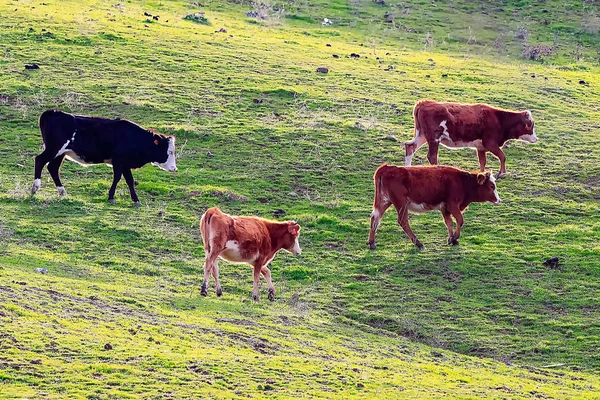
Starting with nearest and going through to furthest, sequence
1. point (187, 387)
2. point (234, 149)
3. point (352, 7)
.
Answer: point (187, 387) < point (234, 149) < point (352, 7)

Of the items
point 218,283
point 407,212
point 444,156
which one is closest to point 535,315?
point 407,212

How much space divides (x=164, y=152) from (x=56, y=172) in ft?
7.97

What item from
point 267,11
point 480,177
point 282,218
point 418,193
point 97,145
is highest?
point 267,11

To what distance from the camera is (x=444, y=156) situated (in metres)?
24.7

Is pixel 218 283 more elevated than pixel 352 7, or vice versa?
pixel 352 7

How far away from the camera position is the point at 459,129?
2302 cm

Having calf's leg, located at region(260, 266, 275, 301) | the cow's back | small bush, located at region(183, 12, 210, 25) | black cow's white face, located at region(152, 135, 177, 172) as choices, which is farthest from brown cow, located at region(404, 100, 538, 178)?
small bush, located at region(183, 12, 210, 25)

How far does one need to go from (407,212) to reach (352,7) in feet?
80.6

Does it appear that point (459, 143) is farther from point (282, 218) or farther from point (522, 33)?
point (522, 33)

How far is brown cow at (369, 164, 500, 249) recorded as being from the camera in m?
19.2

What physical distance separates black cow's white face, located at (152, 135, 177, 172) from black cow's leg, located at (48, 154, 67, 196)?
204 cm

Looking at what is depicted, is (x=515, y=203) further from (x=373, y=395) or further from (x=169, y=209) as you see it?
(x=373, y=395)

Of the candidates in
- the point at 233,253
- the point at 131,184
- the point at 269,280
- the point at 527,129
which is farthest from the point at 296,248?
the point at 527,129

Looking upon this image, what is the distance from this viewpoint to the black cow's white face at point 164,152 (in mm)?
22141
